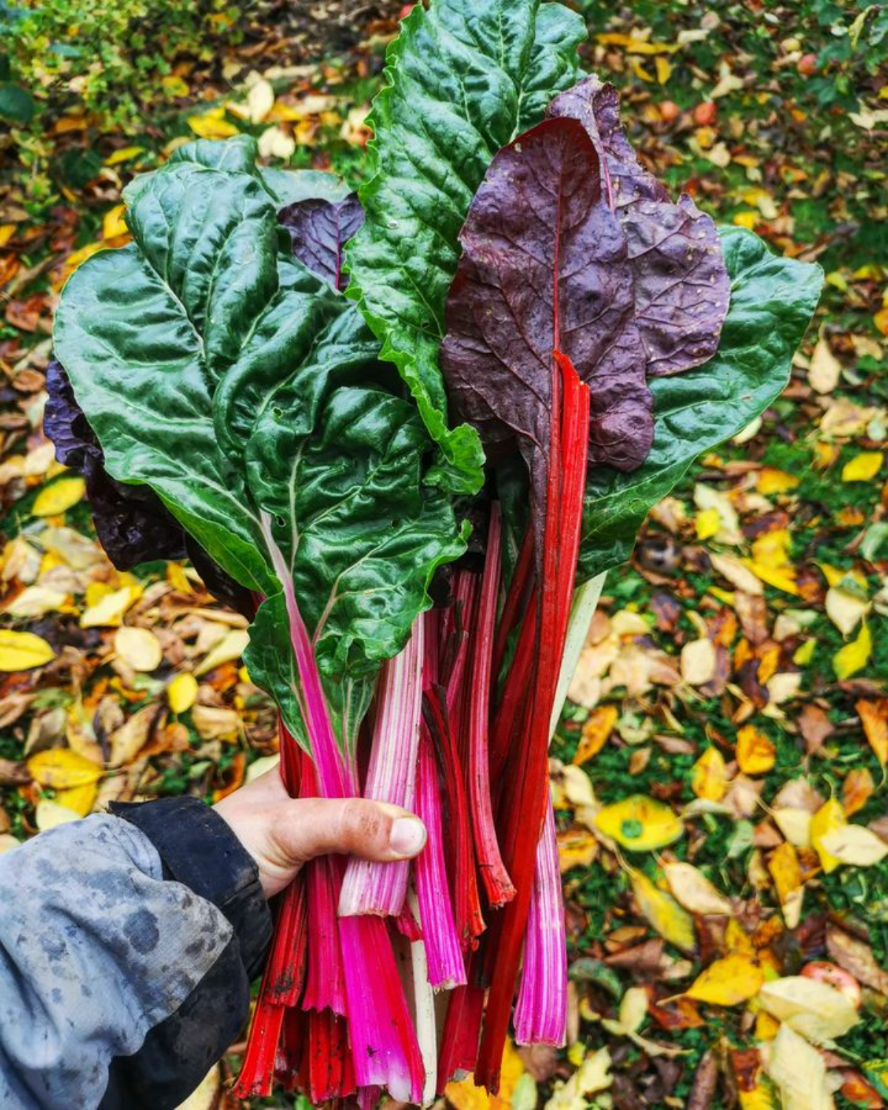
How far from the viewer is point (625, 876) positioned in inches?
98.8

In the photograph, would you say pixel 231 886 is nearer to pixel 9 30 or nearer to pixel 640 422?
pixel 640 422

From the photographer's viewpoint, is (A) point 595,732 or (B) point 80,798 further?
(A) point 595,732

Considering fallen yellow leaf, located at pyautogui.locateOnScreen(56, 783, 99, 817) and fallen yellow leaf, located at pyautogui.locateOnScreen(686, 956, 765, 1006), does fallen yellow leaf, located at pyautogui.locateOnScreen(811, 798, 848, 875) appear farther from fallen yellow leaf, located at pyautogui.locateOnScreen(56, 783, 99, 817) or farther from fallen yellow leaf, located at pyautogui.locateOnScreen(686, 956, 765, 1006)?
fallen yellow leaf, located at pyautogui.locateOnScreen(56, 783, 99, 817)

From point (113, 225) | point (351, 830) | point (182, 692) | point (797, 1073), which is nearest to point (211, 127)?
point (113, 225)

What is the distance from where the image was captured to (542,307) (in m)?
1.63

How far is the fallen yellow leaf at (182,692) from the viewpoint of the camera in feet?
8.92

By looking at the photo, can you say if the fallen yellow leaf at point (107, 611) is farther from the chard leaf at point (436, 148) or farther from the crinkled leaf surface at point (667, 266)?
the crinkled leaf surface at point (667, 266)

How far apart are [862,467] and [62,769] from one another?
2.54 metres

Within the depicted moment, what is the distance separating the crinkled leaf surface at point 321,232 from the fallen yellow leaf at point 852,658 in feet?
5.79

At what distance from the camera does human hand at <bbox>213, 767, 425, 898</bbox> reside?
1.55 meters

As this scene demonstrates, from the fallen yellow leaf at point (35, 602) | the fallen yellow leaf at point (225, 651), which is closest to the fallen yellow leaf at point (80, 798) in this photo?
the fallen yellow leaf at point (225, 651)

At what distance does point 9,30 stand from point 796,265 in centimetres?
264

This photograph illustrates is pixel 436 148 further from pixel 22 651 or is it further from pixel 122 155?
pixel 122 155

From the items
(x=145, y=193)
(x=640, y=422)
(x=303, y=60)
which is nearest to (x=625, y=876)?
(x=640, y=422)
